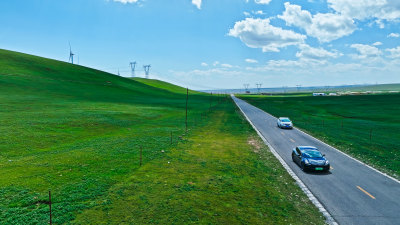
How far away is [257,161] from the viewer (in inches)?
901

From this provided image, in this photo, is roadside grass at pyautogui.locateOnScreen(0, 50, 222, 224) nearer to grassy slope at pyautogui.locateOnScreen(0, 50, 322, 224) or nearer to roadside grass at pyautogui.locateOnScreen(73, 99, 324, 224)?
grassy slope at pyautogui.locateOnScreen(0, 50, 322, 224)

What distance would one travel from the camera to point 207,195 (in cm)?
1511

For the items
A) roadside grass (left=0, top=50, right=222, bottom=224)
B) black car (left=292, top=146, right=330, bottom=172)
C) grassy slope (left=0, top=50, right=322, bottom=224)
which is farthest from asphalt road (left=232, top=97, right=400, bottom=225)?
roadside grass (left=0, top=50, right=222, bottom=224)

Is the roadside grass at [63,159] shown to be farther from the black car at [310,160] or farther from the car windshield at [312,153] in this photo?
the car windshield at [312,153]

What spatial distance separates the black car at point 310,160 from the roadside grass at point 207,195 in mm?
2171

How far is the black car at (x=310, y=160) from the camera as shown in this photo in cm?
2000

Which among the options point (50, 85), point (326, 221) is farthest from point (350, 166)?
point (50, 85)

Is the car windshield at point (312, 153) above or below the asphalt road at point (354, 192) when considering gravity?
above

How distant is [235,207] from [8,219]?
12.2 m

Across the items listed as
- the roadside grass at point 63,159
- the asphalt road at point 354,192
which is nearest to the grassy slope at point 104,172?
the roadside grass at point 63,159

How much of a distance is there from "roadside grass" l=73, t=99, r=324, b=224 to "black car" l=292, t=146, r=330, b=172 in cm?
217

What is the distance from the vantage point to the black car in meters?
20.0

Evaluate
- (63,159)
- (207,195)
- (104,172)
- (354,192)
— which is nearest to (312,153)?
(354,192)

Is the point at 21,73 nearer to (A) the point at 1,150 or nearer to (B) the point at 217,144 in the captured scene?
(A) the point at 1,150
